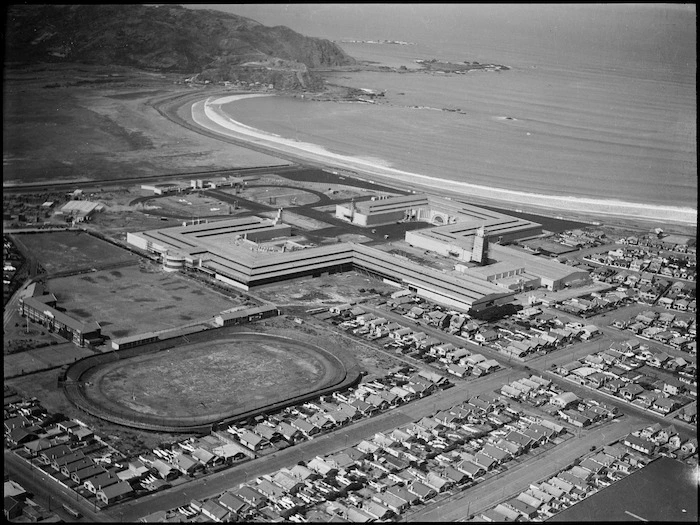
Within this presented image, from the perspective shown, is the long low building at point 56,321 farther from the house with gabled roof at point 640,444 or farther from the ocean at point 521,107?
the ocean at point 521,107

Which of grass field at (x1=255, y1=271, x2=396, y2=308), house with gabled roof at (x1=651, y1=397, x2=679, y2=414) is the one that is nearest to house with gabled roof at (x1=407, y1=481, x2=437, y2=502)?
house with gabled roof at (x1=651, y1=397, x2=679, y2=414)

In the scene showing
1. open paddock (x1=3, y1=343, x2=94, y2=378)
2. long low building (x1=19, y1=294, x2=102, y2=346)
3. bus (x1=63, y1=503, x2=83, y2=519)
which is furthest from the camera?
long low building (x1=19, y1=294, x2=102, y2=346)

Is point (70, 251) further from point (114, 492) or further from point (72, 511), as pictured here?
point (72, 511)

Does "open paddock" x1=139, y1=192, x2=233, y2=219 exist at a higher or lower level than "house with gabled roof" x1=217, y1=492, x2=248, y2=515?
higher

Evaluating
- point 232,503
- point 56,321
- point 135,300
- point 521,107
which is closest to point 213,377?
point 56,321

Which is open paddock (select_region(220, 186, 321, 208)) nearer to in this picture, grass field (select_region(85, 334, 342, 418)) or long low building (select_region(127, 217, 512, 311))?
long low building (select_region(127, 217, 512, 311))

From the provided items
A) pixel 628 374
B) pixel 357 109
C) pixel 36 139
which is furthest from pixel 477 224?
pixel 357 109

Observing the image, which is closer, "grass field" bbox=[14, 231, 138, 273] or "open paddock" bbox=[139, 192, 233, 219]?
"grass field" bbox=[14, 231, 138, 273]
